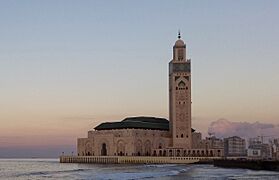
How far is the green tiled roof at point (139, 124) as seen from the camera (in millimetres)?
172750

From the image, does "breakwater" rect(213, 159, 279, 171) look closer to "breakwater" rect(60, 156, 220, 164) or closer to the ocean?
the ocean

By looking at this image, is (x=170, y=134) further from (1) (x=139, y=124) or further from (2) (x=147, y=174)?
(2) (x=147, y=174)

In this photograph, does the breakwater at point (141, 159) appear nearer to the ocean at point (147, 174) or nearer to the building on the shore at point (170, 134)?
the building on the shore at point (170, 134)

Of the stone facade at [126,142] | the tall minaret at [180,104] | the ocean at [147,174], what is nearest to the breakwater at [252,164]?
the ocean at [147,174]

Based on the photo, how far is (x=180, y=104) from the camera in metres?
170

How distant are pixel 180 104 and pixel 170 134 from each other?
1131cm

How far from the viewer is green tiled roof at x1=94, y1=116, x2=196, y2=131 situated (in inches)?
6801

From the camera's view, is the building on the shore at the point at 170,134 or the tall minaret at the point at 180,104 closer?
the building on the shore at the point at 170,134

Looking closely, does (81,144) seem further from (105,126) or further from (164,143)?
(164,143)

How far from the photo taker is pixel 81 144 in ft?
598

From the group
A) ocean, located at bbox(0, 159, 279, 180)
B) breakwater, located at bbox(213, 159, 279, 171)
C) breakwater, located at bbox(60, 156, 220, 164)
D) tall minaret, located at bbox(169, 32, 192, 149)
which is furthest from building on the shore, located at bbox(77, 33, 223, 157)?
ocean, located at bbox(0, 159, 279, 180)

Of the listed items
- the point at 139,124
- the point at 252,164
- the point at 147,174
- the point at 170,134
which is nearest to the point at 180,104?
the point at 170,134

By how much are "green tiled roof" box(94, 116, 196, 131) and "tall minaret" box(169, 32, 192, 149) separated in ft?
25.1

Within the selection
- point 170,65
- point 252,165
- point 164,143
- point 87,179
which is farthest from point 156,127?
point 87,179
